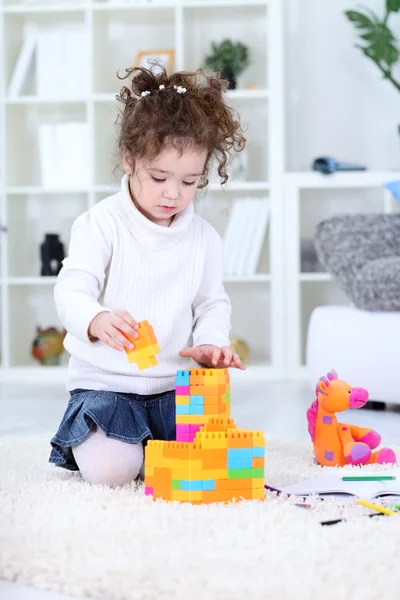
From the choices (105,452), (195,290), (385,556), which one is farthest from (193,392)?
(385,556)

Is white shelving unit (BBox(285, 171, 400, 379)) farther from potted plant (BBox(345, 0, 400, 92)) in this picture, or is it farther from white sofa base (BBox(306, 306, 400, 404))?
white sofa base (BBox(306, 306, 400, 404))

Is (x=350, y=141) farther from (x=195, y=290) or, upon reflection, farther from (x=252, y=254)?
(x=195, y=290)

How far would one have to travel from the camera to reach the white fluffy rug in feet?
3.30

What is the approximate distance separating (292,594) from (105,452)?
25.5 inches

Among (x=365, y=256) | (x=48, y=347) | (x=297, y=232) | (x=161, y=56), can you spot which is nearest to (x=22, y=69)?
(x=161, y=56)

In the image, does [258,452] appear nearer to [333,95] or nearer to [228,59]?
[228,59]

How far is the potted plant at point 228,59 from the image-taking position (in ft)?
12.0

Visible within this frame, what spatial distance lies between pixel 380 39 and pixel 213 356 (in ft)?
7.89

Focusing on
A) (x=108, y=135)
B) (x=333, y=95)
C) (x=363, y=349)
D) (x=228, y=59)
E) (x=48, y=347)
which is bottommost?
(x=48, y=347)

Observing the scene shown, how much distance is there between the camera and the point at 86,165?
378cm

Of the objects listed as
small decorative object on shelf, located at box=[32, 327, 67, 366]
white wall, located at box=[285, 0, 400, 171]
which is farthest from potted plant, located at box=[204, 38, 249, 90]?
small decorative object on shelf, located at box=[32, 327, 67, 366]

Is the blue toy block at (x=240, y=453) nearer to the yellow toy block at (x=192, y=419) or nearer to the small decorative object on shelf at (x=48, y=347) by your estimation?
the yellow toy block at (x=192, y=419)

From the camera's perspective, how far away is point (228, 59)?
12.0 feet

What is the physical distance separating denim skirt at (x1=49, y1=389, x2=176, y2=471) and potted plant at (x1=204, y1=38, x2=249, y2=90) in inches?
85.9
